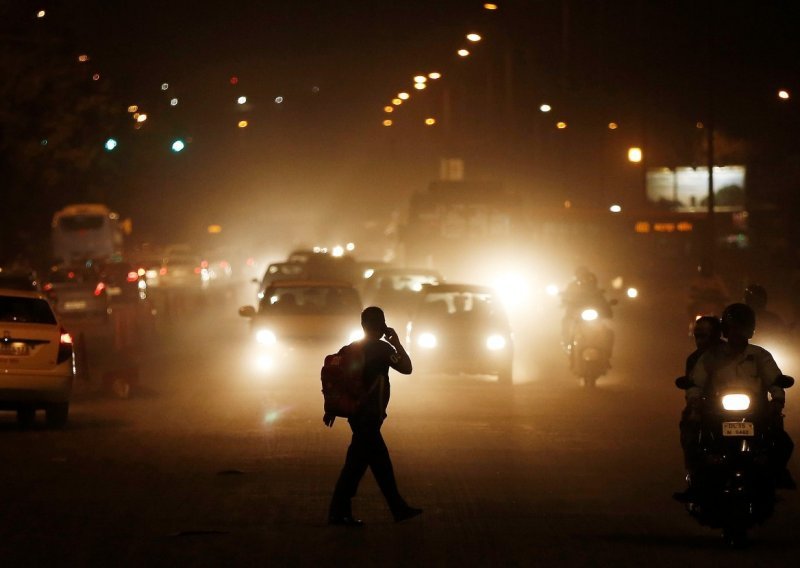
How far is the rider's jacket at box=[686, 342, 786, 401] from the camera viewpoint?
926cm

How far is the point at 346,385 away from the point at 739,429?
2555 millimetres

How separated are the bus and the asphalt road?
52992mm

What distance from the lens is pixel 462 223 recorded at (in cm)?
4638

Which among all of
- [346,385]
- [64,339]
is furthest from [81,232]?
[346,385]

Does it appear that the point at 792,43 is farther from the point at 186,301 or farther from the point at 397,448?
the point at 397,448

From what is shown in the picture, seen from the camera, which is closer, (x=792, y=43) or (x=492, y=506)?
(x=492, y=506)

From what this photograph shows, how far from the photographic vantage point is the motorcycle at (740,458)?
29.9ft

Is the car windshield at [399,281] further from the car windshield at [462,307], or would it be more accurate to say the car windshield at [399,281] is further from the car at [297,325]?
the car windshield at [462,307]

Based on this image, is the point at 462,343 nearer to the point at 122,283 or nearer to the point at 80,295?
the point at 80,295

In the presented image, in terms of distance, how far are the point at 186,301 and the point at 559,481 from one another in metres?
42.0

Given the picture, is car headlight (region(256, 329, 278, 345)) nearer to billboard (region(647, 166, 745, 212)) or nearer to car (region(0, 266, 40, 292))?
car (region(0, 266, 40, 292))

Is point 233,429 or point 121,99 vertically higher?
point 121,99

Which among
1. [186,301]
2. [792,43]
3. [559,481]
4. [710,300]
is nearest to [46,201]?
[186,301]

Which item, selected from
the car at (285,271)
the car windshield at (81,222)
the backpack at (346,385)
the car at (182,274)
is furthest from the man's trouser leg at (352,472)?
A: the car windshield at (81,222)
